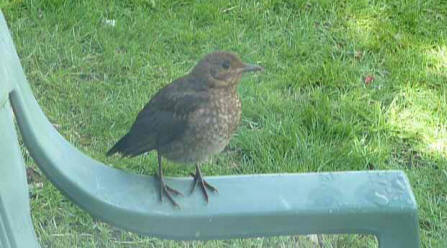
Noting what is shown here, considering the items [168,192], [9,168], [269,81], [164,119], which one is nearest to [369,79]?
[269,81]

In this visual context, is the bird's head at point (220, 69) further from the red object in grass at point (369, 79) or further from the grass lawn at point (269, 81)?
the red object in grass at point (369, 79)

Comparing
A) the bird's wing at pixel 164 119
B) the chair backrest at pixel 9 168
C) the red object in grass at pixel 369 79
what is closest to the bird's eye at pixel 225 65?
the bird's wing at pixel 164 119

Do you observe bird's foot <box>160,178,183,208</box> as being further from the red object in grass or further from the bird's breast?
the red object in grass

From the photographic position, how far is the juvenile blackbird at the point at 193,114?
2.56m

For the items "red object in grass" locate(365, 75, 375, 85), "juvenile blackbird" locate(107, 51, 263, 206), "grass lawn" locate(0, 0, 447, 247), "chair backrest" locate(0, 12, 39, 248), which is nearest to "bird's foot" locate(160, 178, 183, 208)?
"juvenile blackbird" locate(107, 51, 263, 206)

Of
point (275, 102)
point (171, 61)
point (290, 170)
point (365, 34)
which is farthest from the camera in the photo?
point (365, 34)

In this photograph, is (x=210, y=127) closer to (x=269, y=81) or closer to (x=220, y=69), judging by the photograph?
(x=220, y=69)

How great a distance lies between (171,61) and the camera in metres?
4.64

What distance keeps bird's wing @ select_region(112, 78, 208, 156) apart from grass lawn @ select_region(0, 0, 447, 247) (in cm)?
67

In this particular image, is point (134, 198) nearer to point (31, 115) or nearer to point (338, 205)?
point (31, 115)

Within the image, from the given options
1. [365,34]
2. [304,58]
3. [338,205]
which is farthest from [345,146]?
[338,205]

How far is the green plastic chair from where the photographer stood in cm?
216

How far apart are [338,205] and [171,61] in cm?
258

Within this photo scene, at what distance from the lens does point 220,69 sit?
2596 millimetres
